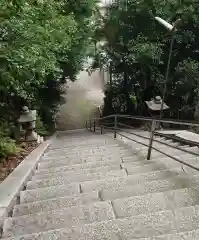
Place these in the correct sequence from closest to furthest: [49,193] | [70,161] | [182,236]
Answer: [182,236] < [49,193] < [70,161]

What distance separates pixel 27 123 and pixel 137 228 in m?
8.05

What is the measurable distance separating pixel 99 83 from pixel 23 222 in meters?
27.4

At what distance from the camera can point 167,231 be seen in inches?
84.0

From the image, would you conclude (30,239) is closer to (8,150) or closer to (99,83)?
(8,150)

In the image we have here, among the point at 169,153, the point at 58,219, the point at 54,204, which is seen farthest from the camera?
the point at 169,153

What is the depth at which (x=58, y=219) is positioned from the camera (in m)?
2.55

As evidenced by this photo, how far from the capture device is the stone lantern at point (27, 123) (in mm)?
9648

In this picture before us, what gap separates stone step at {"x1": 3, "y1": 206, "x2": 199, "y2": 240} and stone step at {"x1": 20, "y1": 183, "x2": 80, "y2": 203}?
105cm

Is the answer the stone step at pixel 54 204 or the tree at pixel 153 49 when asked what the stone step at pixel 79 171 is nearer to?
the stone step at pixel 54 204

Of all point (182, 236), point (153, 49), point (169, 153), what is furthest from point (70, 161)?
point (153, 49)

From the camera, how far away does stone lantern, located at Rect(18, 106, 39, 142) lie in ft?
31.7

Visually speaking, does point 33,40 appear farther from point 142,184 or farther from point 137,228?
point 137,228

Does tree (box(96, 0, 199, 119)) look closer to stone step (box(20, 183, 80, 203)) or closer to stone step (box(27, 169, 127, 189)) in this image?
stone step (box(27, 169, 127, 189))

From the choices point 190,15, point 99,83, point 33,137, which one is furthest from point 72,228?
point 99,83
